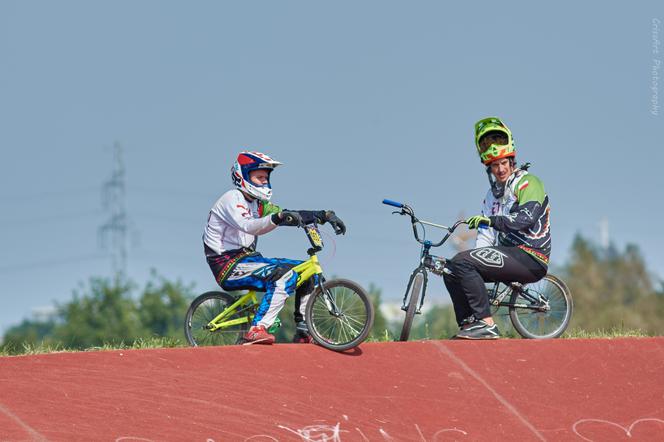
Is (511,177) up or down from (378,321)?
up

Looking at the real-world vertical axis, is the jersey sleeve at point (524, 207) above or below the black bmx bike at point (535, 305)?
above

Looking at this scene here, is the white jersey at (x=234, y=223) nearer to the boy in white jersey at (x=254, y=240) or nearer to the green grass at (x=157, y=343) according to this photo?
the boy in white jersey at (x=254, y=240)

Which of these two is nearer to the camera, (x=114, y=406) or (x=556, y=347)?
(x=114, y=406)

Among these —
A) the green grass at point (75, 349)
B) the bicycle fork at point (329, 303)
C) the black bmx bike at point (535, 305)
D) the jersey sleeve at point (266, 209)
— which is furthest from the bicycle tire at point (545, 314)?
the green grass at point (75, 349)

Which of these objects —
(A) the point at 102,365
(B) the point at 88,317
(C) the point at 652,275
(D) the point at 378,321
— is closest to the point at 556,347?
(A) the point at 102,365

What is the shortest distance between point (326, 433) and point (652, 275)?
232 ft

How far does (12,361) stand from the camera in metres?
11.7

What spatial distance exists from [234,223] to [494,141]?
112 inches

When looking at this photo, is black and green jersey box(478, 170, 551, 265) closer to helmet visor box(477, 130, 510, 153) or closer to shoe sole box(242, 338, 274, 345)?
helmet visor box(477, 130, 510, 153)

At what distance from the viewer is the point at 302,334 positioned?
43.0 feet

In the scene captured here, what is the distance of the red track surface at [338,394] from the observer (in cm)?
1076

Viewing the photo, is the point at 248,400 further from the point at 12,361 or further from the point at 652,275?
the point at 652,275

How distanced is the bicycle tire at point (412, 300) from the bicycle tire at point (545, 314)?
44.1 inches

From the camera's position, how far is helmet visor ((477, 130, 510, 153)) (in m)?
13.7
